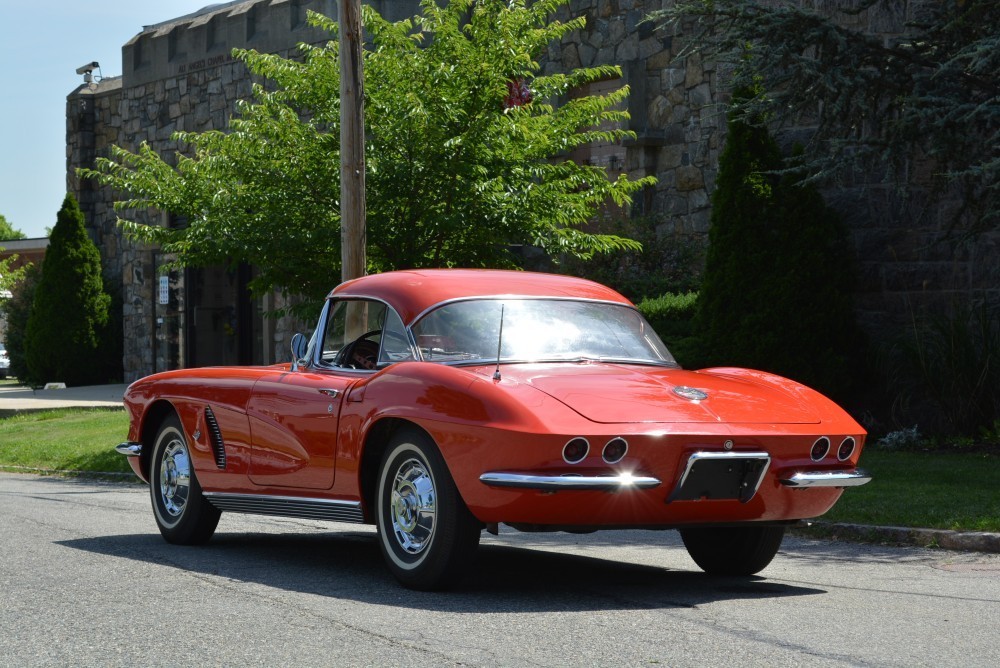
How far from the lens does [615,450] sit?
6336 millimetres

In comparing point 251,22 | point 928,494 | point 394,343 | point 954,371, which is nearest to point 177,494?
point 394,343

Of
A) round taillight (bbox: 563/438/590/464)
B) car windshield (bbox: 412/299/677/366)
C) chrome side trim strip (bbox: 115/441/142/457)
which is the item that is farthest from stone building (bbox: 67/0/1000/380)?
round taillight (bbox: 563/438/590/464)

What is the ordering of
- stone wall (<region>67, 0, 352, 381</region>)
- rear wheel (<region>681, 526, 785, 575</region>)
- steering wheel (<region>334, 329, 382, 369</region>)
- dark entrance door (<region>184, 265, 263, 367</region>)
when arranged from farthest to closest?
dark entrance door (<region>184, 265, 263, 367</region>), stone wall (<region>67, 0, 352, 381</region>), steering wheel (<region>334, 329, 382, 369</region>), rear wheel (<region>681, 526, 785, 575</region>)

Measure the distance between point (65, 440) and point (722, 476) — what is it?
14906mm

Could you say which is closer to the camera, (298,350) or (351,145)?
(298,350)

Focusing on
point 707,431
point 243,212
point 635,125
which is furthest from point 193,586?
point 635,125

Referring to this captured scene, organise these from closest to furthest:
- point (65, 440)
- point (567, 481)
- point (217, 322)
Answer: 1. point (567, 481)
2. point (65, 440)
3. point (217, 322)

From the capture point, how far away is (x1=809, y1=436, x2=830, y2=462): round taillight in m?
6.87

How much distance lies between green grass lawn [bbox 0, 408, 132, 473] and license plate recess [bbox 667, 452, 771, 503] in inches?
452

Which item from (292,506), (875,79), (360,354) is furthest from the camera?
(875,79)

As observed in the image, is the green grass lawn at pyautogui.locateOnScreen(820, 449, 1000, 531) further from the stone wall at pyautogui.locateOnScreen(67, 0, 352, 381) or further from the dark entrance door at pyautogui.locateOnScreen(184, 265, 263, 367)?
the dark entrance door at pyautogui.locateOnScreen(184, 265, 263, 367)

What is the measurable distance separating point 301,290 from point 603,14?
6856mm

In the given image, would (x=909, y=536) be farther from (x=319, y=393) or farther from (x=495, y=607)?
(x=319, y=393)

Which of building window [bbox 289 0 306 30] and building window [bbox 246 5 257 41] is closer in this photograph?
building window [bbox 289 0 306 30]
